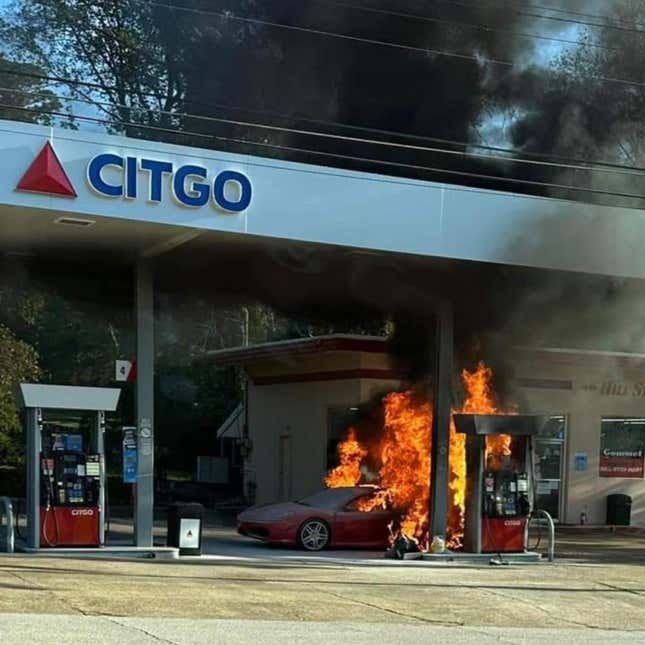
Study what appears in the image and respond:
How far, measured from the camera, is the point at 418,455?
16.1m

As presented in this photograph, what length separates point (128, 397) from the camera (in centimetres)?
2892

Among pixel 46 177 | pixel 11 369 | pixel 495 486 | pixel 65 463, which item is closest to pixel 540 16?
pixel 495 486

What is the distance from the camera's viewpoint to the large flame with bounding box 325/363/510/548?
15.0 meters

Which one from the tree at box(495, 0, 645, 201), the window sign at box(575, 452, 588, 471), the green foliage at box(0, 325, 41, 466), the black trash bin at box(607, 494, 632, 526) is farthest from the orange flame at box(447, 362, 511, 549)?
the green foliage at box(0, 325, 41, 466)

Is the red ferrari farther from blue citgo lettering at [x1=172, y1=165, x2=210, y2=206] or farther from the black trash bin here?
the black trash bin

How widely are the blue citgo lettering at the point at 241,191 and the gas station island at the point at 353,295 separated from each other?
26 millimetres

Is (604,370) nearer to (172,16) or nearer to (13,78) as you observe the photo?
(172,16)

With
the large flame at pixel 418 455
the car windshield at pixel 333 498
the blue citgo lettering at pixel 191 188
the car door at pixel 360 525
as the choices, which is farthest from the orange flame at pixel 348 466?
the blue citgo lettering at pixel 191 188

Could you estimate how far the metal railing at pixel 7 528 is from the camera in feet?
39.5

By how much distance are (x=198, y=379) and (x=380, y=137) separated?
1757 cm

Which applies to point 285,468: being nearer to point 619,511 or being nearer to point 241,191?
point 619,511

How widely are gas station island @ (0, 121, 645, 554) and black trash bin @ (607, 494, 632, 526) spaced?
5 centimetres

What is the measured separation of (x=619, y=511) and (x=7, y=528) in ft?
43.3

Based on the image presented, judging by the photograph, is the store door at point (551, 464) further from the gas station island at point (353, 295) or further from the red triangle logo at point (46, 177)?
the red triangle logo at point (46, 177)
